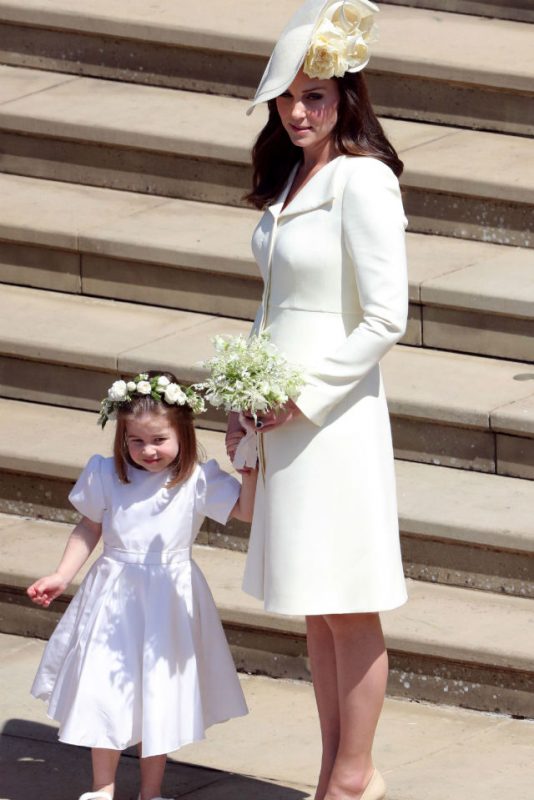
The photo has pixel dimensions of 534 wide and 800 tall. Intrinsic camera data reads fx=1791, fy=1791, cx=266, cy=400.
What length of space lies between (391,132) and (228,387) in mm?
3543

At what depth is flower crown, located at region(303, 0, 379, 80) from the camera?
4332 mm

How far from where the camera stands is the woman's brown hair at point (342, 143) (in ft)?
14.6

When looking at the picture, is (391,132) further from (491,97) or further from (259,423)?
(259,423)

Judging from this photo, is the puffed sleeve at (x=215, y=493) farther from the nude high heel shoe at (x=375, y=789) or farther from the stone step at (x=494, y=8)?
the stone step at (x=494, y=8)

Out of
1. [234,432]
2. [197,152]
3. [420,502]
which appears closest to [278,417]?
[234,432]

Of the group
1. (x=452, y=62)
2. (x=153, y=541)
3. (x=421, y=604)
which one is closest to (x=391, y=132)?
(x=452, y=62)

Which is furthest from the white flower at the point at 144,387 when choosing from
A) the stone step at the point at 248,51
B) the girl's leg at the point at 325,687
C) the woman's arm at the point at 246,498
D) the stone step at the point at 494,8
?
the stone step at the point at 494,8

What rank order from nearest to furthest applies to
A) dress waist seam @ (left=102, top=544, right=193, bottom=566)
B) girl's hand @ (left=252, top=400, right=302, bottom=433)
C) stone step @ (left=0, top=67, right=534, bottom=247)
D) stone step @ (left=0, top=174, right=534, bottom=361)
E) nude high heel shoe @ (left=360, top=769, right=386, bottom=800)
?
girl's hand @ (left=252, top=400, right=302, bottom=433) → nude high heel shoe @ (left=360, top=769, right=386, bottom=800) → dress waist seam @ (left=102, top=544, right=193, bottom=566) → stone step @ (left=0, top=174, right=534, bottom=361) → stone step @ (left=0, top=67, right=534, bottom=247)

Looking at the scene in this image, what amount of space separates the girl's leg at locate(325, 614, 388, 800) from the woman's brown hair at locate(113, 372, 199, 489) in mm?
601

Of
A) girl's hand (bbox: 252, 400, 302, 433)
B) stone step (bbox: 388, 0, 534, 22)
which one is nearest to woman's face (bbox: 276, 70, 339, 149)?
girl's hand (bbox: 252, 400, 302, 433)

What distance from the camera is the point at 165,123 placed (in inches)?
301

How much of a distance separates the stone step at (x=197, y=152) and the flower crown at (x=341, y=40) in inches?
101

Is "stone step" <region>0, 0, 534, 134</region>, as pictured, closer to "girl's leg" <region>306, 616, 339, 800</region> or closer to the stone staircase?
the stone staircase

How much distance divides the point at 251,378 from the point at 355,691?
0.90 metres
